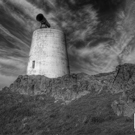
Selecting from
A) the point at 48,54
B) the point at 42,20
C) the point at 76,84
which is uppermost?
the point at 42,20

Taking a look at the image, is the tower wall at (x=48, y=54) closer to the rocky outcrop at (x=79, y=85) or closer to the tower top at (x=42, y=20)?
the rocky outcrop at (x=79, y=85)

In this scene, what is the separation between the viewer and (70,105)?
60.8 ft

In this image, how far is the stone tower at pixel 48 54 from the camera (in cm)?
2628

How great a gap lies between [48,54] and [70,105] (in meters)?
11.2

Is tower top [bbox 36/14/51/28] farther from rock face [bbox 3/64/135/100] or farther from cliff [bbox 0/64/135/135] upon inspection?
cliff [bbox 0/64/135/135]

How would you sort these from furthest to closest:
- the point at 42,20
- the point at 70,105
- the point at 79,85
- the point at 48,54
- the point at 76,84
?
the point at 42,20
the point at 48,54
the point at 76,84
the point at 79,85
the point at 70,105

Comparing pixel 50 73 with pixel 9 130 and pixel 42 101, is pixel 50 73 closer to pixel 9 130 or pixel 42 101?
pixel 42 101

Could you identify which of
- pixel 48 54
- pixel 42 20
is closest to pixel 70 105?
pixel 48 54

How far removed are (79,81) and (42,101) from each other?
5.66 meters

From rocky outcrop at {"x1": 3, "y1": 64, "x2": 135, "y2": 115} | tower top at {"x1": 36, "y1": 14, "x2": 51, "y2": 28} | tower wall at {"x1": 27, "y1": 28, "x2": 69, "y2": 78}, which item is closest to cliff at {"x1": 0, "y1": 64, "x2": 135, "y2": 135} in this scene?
rocky outcrop at {"x1": 3, "y1": 64, "x2": 135, "y2": 115}

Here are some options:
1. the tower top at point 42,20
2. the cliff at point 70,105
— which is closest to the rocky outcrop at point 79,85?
the cliff at point 70,105

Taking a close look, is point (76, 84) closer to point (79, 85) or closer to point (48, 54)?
point (79, 85)

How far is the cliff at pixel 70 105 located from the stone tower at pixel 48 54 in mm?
1965

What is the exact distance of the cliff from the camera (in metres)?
13.4
